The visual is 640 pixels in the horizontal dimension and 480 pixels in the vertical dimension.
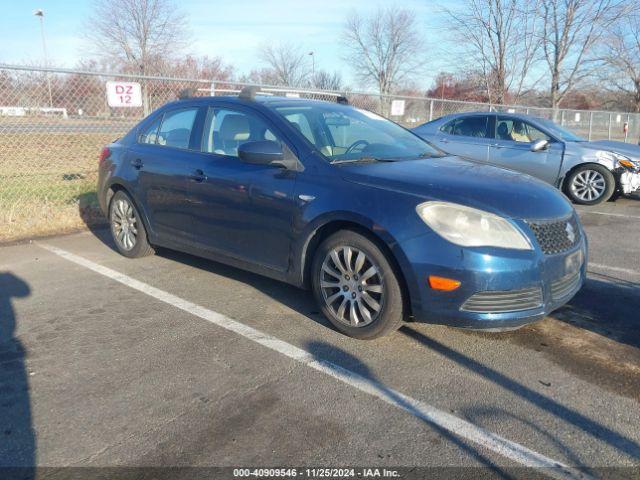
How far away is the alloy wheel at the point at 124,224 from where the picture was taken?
554 centimetres

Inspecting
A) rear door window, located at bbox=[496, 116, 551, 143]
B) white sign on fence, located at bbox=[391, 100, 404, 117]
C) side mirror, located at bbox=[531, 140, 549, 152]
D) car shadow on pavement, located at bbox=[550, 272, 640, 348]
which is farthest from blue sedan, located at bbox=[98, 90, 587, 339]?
white sign on fence, located at bbox=[391, 100, 404, 117]

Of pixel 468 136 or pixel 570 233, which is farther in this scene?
pixel 468 136

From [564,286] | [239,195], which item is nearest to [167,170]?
[239,195]

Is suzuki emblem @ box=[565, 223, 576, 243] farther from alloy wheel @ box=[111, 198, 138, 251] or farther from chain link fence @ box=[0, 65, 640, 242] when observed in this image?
alloy wheel @ box=[111, 198, 138, 251]

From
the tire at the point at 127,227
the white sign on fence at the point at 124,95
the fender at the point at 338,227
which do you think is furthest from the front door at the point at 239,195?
the white sign on fence at the point at 124,95

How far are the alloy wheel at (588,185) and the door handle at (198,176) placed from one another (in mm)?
6866

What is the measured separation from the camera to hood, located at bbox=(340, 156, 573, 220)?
3.34 metres

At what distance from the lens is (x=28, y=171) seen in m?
9.97

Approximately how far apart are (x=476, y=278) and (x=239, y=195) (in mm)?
1985

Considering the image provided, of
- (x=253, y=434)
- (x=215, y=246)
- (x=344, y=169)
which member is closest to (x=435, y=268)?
(x=344, y=169)

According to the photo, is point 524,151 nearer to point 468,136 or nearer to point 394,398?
point 468,136

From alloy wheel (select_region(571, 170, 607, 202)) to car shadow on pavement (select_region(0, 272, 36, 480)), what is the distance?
27.5ft

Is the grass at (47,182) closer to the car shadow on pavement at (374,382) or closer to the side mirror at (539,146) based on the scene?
the car shadow on pavement at (374,382)

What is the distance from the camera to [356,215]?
3504 millimetres
